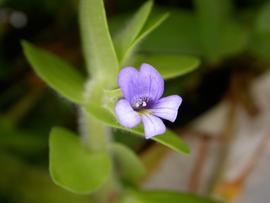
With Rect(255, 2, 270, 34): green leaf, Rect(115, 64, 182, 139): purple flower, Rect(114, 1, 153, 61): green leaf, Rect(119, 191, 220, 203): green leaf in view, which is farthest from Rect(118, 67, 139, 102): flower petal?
Rect(255, 2, 270, 34): green leaf

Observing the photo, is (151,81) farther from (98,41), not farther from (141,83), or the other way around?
(98,41)

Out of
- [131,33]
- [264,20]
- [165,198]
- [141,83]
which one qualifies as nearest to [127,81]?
[141,83]

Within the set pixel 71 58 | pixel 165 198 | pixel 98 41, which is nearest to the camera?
pixel 98 41

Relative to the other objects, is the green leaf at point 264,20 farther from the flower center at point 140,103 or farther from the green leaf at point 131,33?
the flower center at point 140,103

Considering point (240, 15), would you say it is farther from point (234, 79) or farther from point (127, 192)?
point (127, 192)

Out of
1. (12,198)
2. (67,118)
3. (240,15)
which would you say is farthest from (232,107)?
(12,198)

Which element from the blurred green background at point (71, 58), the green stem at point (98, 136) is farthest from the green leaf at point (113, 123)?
the blurred green background at point (71, 58)
